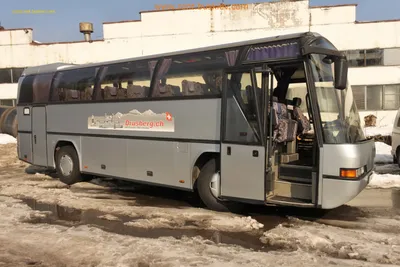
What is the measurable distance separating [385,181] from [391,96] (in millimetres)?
15897

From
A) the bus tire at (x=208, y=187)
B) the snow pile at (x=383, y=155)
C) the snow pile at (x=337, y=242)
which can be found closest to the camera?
the snow pile at (x=337, y=242)

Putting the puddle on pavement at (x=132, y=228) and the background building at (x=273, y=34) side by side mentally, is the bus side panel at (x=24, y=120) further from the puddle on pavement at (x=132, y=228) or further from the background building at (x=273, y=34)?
the background building at (x=273, y=34)

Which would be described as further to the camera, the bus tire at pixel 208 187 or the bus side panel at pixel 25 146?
the bus side panel at pixel 25 146

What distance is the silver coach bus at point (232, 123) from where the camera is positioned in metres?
5.84

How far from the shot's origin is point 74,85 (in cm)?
979

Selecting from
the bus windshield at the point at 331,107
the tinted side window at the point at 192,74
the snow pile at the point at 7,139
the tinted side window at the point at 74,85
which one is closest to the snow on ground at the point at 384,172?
the bus windshield at the point at 331,107

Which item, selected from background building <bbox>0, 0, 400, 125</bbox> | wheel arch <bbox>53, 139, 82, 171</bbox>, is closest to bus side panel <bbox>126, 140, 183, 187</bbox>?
wheel arch <bbox>53, 139, 82, 171</bbox>

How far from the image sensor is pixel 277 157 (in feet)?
21.9

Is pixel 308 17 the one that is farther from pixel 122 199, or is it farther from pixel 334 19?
pixel 122 199

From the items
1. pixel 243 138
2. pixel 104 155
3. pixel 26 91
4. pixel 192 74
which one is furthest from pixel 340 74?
pixel 26 91

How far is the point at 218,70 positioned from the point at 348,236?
356 centimetres

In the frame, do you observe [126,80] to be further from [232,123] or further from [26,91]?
[26,91]

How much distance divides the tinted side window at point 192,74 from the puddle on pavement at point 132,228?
2.51 m

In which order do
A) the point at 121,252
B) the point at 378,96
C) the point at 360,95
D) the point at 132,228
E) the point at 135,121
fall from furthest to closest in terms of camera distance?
the point at 360,95
the point at 378,96
the point at 135,121
the point at 132,228
the point at 121,252
